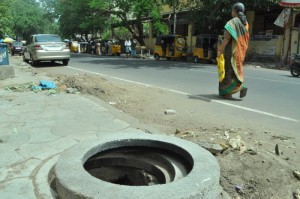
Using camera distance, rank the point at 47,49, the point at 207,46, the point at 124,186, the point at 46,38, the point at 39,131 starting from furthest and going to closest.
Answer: the point at 207,46 → the point at 46,38 → the point at 47,49 → the point at 39,131 → the point at 124,186

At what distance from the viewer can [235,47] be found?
21.8 feet

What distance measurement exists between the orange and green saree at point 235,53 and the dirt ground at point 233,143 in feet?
2.92

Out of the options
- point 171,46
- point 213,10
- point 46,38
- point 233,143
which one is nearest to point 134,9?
point 171,46

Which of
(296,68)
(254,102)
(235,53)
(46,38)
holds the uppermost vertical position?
(46,38)

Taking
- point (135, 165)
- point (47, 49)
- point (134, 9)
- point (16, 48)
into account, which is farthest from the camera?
point (16, 48)

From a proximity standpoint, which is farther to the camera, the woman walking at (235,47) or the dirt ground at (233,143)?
the woman walking at (235,47)

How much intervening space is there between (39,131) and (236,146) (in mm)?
2569

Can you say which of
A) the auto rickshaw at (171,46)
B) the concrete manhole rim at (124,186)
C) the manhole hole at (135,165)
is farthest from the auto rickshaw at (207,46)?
the concrete manhole rim at (124,186)

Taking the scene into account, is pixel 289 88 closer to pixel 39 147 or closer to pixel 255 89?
pixel 255 89

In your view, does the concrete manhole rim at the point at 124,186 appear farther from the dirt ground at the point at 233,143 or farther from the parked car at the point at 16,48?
the parked car at the point at 16,48

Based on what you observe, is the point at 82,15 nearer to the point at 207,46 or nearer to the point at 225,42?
the point at 207,46

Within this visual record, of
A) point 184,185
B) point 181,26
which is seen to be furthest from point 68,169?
point 181,26

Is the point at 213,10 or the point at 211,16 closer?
the point at 213,10

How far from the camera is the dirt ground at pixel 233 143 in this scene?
304 cm
